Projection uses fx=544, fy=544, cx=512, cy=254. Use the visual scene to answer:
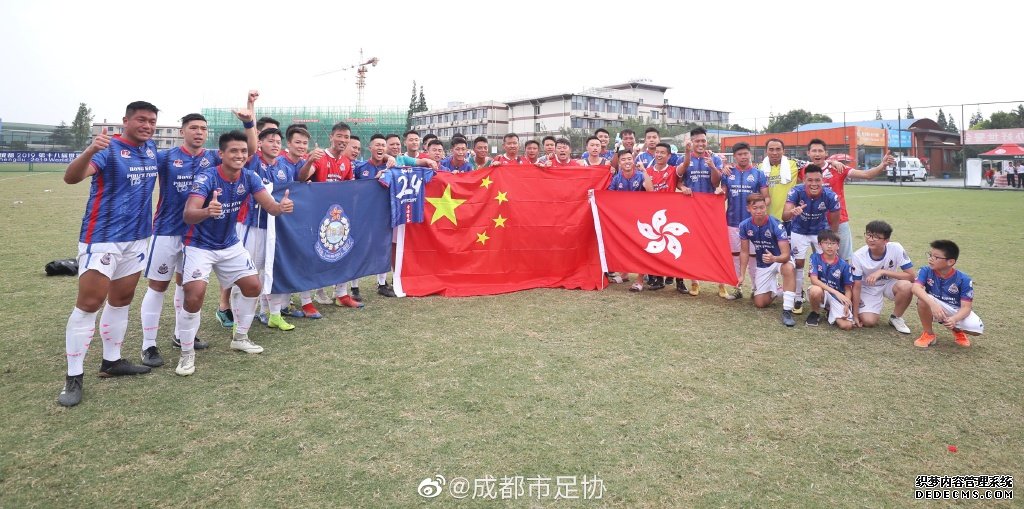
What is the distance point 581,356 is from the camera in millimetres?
4527

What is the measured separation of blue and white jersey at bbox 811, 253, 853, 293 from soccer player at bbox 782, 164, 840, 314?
220 mm

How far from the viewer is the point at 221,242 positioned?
4469mm

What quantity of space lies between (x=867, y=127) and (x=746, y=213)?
3953 centimetres

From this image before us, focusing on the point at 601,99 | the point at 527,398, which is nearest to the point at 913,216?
the point at 527,398

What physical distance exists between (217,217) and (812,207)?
592 cm

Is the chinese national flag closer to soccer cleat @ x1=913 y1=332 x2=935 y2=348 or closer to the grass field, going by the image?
the grass field

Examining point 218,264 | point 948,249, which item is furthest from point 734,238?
point 218,264

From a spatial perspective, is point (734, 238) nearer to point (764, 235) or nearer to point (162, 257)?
point (764, 235)

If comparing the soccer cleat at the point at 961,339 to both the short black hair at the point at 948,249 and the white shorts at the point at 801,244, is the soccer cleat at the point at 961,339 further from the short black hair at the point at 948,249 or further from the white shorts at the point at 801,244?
the white shorts at the point at 801,244

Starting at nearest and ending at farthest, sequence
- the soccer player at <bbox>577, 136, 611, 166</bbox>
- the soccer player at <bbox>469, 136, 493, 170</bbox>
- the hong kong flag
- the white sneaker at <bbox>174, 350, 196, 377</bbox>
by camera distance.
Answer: the white sneaker at <bbox>174, 350, 196, 377</bbox> → the hong kong flag → the soccer player at <bbox>469, 136, 493, 170</bbox> → the soccer player at <bbox>577, 136, 611, 166</bbox>

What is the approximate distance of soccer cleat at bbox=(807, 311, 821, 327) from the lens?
18.3ft

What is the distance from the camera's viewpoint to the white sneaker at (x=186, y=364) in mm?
4141

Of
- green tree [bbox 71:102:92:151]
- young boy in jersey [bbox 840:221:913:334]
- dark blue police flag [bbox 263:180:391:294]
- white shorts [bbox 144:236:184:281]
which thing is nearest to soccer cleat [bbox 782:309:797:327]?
young boy in jersey [bbox 840:221:913:334]

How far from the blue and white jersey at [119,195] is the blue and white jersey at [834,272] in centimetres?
618
